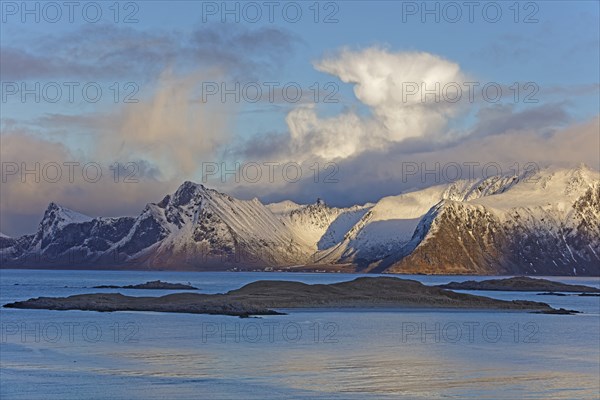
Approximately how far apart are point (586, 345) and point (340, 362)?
983 inches

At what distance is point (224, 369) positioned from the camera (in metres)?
55.8

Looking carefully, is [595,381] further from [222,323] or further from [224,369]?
[222,323]

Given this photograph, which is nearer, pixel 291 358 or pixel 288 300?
pixel 291 358

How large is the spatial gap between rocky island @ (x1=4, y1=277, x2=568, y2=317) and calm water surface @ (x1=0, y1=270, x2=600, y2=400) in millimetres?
10400

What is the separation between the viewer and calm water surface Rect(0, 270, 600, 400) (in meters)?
48.3

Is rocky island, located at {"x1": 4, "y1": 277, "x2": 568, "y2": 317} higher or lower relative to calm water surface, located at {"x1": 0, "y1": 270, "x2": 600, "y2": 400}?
higher

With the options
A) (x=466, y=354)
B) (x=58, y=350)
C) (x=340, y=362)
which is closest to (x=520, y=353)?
(x=466, y=354)

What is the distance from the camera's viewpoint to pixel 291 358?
61875 millimetres

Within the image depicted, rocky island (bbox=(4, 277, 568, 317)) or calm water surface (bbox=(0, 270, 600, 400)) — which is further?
rocky island (bbox=(4, 277, 568, 317))

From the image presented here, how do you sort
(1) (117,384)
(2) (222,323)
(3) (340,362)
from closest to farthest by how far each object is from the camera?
(1) (117,384), (3) (340,362), (2) (222,323)

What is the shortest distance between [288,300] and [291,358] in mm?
59486

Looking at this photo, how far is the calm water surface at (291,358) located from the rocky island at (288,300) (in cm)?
1040

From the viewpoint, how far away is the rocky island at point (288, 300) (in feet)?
367

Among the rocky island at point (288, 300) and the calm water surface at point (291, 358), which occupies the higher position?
the rocky island at point (288, 300)
